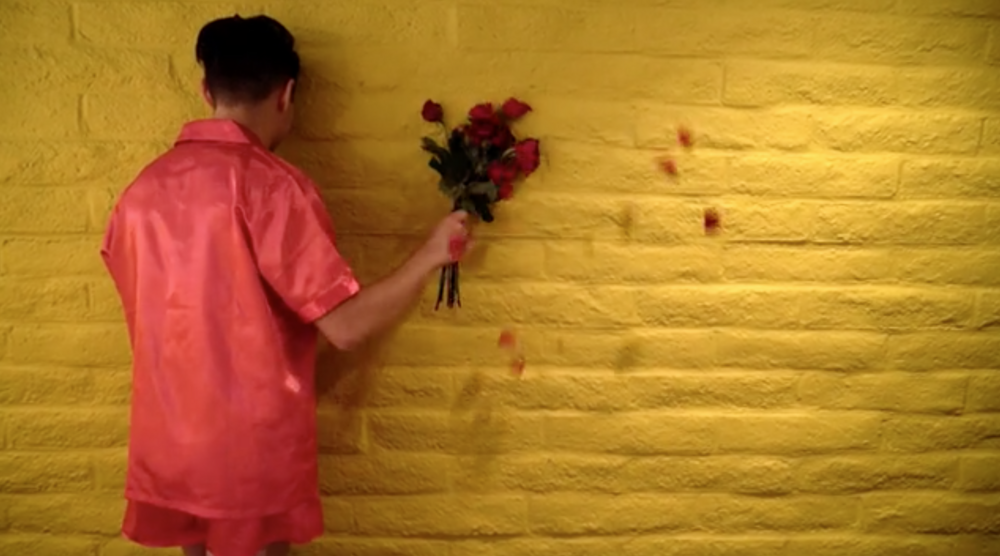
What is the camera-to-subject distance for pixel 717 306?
1538 millimetres

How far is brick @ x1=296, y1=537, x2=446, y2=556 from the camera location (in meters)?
1.57

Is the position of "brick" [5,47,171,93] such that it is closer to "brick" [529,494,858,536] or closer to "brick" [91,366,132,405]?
"brick" [91,366,132,405]

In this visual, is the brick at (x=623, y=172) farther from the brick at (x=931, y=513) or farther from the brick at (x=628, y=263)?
the brick at (x=931, y=513)

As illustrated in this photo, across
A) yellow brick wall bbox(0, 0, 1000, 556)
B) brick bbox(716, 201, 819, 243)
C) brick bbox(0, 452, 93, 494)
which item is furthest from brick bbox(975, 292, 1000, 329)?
brick bbox(0, 452, 93, 494)

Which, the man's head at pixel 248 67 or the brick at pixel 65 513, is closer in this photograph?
the man's head at pixel 248 67

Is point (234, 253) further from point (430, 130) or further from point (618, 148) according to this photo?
point (618, 148)

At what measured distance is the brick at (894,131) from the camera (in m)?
1.50

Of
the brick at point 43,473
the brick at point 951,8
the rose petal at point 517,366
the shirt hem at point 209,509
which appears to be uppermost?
the brick at point 951,8

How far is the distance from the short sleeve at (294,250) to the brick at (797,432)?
0.80 metres

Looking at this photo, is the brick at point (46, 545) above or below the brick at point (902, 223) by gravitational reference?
below

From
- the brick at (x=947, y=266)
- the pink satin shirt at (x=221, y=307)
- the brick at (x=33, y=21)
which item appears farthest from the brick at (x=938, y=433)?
the brick at (x=33, y=21)

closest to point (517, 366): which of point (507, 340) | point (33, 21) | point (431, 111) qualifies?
point (507, 340)

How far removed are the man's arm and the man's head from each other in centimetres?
31

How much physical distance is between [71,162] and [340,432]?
662 millimetres
